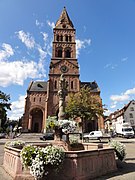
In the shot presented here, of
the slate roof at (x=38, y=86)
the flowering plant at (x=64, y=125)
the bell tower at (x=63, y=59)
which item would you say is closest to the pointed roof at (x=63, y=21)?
the bell tower at (x=63, y=59)

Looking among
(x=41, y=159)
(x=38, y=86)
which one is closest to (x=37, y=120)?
(x=38, y=86)

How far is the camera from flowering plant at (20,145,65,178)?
16.8ft

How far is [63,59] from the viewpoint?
1861 inches

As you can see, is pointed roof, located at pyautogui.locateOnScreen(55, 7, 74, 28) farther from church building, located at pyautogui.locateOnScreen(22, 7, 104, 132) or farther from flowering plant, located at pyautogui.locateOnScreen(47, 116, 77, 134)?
flowering plant, located at pyautogui.locateOnScreen(47, 116, 77, 134)

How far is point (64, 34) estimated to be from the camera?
2069 inches

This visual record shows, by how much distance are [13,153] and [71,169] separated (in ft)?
9.14

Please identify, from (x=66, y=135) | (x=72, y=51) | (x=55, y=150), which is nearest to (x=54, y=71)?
(x=72, y=51)

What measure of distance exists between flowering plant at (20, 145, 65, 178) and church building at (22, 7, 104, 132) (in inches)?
1364

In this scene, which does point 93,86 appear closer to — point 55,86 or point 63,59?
point 63,59

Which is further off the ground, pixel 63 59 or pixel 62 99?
pixel 63 59

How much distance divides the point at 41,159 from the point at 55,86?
126 ft

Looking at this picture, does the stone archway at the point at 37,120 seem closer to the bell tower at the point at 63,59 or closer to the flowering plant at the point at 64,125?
the bell tower at the point at 63,59

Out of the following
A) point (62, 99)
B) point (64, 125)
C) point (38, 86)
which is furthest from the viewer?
point (38, 86)

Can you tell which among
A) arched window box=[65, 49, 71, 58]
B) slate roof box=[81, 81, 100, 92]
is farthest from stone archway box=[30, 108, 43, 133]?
arched window box=[65, 49, 71, 58]
